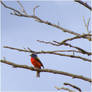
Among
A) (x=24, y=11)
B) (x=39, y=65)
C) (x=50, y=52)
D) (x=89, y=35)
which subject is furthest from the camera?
(x=39, y=65)

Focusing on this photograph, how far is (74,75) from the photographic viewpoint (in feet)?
11.8

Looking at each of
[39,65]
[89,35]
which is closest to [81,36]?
[89,35]

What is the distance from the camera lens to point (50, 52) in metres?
3.75

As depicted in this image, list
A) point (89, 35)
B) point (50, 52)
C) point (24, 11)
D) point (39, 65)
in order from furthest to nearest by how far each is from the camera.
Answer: point (39, 65)
point (24, 11)
point (50, 52)
point (89, 35)

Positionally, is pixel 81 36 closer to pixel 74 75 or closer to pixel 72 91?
pixel 74 75

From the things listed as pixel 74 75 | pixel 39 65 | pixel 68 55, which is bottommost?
pixel 39 65

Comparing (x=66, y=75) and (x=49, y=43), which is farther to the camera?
(x=49, y=43)

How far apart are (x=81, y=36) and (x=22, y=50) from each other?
1.05m

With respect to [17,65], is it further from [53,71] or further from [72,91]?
[72,91]

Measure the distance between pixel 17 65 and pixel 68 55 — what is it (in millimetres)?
905

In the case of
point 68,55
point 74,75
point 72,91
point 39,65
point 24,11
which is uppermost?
point 24,11

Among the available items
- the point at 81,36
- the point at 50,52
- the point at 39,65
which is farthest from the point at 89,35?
the point at 39,65

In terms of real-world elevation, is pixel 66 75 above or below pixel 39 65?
above

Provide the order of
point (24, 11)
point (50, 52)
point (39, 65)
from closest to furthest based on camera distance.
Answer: point (50, 52), point (24, 11), point (39, 65)
